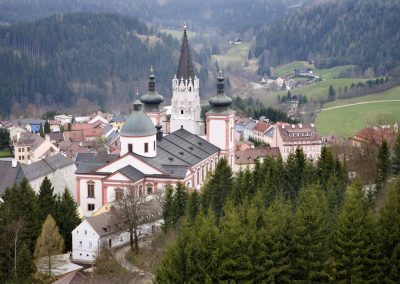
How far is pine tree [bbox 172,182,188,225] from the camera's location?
4747 centimetres

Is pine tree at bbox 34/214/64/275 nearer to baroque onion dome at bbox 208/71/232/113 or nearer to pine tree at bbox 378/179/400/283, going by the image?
pine tree at bbox 378/179/400/283

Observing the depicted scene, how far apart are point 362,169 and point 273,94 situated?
370ft

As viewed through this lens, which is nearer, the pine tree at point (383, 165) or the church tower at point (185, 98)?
the pine tree at point (383, 165)

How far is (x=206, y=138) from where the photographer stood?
71312mm

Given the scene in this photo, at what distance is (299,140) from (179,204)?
43800 mm

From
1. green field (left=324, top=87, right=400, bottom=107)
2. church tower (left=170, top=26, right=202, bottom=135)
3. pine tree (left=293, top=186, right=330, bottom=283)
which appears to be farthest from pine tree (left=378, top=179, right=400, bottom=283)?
green field (left=324, top=87, right=400, bottom=107)

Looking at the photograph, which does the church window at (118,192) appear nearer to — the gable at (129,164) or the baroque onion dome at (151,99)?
the gable at (129,164)

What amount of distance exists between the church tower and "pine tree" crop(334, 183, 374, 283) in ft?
126

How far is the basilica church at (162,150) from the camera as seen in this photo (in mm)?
58625

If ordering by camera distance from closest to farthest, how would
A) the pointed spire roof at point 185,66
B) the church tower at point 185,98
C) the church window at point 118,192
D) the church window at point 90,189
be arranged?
the church window at point 118,192
the church window at point 90,189
the church tower at point 185,98
the pointed spire roof at point 185,66

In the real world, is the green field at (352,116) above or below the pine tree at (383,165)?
above

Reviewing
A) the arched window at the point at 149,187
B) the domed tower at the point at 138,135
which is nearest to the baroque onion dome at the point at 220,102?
the domed tower at the point at 138,135

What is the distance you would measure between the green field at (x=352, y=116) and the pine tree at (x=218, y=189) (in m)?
60.6

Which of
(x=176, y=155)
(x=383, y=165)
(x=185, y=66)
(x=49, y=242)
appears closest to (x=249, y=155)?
(x=185, y=66)
